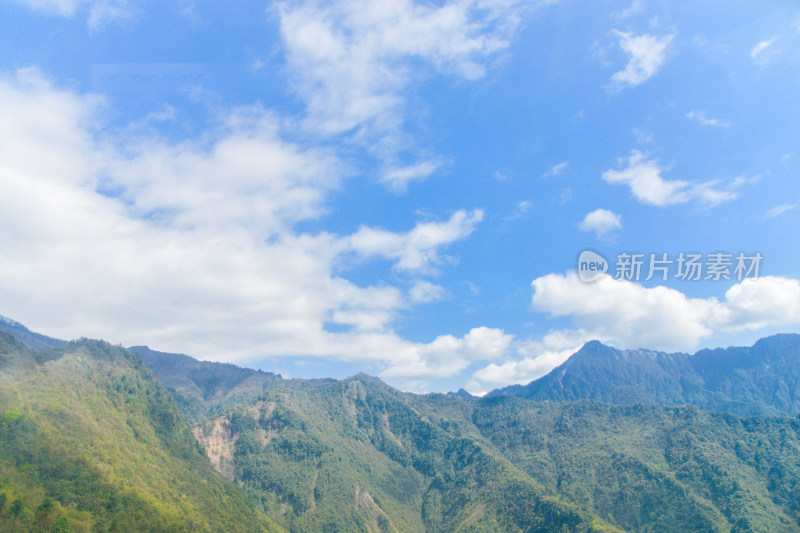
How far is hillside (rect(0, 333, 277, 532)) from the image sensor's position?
11234 centimetres

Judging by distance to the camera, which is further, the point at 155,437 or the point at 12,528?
the point at 155,437

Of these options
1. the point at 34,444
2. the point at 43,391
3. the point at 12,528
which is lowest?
the point at 12,528

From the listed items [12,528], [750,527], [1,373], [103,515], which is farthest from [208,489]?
[750,527]

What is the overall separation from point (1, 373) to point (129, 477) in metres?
52.6

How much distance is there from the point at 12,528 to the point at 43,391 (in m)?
63.8

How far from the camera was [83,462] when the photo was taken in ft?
423

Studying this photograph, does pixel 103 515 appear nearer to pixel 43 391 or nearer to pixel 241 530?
pixel 43 391

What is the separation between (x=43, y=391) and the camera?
14862 cm

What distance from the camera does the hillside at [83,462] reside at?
112 metres

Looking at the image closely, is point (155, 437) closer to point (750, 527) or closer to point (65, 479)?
point (65, 479)

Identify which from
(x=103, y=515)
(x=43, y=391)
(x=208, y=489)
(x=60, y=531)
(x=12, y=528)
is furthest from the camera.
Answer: (x=208, y=489)

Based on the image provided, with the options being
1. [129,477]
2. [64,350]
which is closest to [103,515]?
[129,477]

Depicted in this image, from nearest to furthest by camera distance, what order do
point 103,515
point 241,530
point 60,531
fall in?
point 60,531 < point 103,515 < point 241,530

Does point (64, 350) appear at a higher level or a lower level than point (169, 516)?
higher
